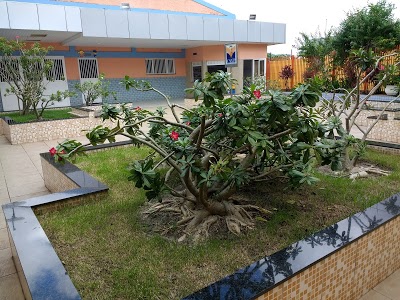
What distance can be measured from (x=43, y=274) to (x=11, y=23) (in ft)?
37.8

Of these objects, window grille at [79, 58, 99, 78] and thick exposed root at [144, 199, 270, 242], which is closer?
thick exposed root at [144, 199, 270, 242]

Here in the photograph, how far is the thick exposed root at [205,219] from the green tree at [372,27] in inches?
504

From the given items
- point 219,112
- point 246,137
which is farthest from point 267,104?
point 219,112

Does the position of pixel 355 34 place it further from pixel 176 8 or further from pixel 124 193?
pixel 124 193

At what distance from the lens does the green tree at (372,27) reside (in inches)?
552

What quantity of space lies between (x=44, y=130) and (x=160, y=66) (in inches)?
427

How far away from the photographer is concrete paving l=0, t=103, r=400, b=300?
8.89ft

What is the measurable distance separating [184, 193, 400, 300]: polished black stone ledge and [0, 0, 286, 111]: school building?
10.8 meters

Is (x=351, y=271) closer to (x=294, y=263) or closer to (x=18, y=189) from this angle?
(x=294, y=263)

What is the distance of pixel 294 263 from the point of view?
7.03ft

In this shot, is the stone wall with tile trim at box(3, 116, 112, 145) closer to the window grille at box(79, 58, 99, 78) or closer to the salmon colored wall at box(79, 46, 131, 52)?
the window grille at box(79, 58, 99, 78)

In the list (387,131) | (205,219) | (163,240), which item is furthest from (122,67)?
(163,240)

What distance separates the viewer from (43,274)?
222 cm

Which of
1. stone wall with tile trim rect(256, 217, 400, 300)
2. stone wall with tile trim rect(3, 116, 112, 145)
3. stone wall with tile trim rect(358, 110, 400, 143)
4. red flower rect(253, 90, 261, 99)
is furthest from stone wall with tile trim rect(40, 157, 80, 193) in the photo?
stone wall with tile trim rect(358, 110, 400, 143)
